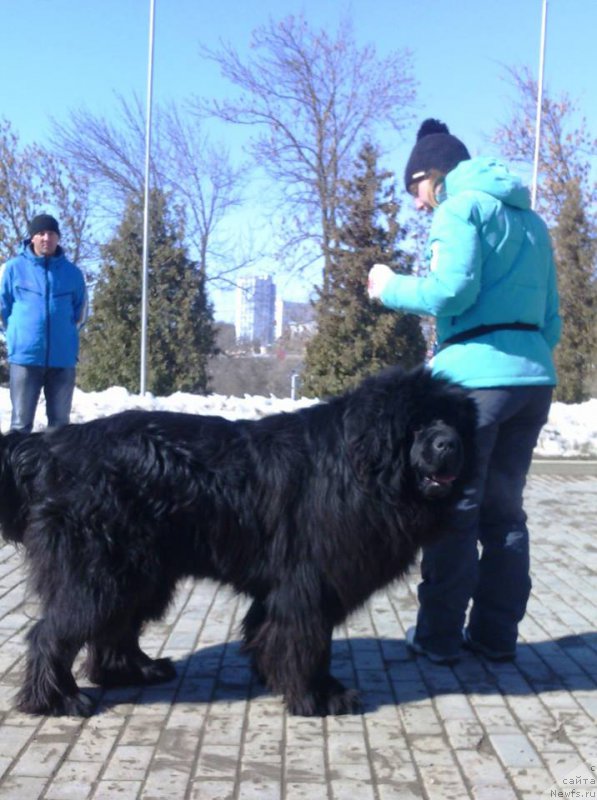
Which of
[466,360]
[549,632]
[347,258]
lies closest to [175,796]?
[466,360]

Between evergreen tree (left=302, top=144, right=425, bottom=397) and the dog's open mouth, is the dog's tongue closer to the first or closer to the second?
the dog's open mouth

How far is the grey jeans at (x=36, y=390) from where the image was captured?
309 inches

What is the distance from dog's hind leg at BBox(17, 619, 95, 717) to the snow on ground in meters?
7.29

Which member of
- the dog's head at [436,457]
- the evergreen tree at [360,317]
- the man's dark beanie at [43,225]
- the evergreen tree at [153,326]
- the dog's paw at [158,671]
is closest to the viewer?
the dog's head at [436,457]

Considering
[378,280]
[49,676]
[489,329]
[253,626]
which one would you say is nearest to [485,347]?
[489,329]

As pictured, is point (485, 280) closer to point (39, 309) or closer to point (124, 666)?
point (124, 666)

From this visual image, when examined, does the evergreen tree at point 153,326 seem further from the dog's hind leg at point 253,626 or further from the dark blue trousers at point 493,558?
the dog's hind leg at point 253,626

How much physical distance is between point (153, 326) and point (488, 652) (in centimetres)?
1485

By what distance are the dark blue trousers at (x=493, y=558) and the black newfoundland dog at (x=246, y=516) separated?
19.9 inches

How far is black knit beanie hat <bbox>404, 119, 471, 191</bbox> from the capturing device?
4.27 meters

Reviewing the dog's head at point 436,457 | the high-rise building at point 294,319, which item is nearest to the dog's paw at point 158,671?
the dog's head at point 436,457

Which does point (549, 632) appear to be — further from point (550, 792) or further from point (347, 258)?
point (347, 258)

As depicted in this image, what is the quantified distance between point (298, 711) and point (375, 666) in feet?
2.27

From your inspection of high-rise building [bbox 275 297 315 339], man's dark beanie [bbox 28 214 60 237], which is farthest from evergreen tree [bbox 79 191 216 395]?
man's dark beanie [bbox 28 214 60 237]
